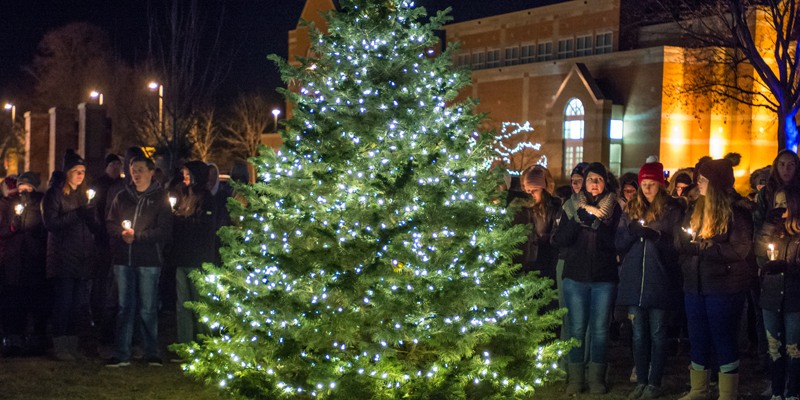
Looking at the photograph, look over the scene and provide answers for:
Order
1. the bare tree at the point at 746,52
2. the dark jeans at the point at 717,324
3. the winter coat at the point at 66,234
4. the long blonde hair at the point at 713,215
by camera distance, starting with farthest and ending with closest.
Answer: the bare tree at the point at 746,52 < the winter coat at the point at 66,234 < the dark jeans at the point at 717,324 < the long blonde hair at the point at 713,215

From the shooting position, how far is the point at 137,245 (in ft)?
27.2

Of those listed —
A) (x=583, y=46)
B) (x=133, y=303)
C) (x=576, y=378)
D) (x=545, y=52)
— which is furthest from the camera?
(x=545, y=52)

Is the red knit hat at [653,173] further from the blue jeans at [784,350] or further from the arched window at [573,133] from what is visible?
the arched window at [573,133]

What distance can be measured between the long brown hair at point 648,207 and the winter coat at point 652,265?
0.04 m

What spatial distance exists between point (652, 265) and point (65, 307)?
6.54 m

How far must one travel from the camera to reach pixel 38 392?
291 inches

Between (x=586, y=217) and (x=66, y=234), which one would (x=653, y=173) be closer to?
(x=586, y=217)

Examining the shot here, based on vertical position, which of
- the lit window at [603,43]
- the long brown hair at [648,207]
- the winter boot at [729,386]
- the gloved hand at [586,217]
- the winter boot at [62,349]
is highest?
the lit window at [603,43]

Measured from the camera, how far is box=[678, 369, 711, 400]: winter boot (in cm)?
727

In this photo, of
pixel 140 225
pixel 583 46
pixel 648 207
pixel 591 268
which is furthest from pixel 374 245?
pixel 583 46

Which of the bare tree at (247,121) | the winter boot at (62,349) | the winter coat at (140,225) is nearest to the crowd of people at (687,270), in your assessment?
the winter coat at (140,225)

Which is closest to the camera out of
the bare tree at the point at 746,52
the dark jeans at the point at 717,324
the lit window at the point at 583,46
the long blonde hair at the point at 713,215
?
the long blonde hair at the point at 713,215

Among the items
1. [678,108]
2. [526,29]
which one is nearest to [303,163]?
[678,108]

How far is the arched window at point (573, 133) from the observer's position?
44.6 m
